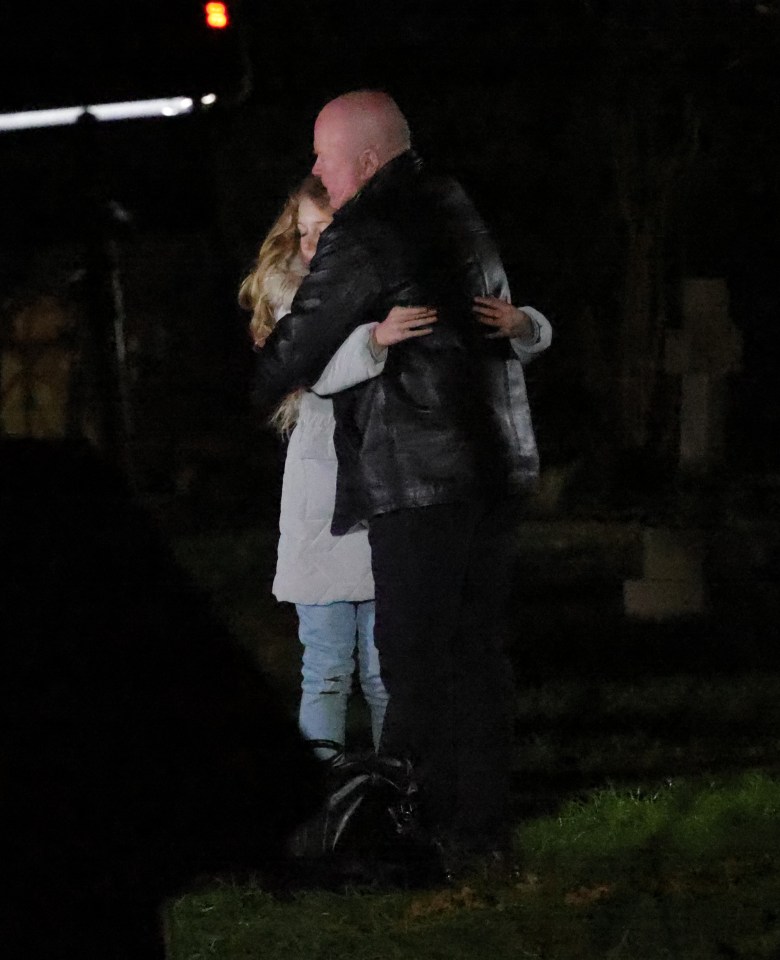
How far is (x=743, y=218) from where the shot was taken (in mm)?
20219

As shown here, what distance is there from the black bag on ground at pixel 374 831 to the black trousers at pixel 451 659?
0.07 m

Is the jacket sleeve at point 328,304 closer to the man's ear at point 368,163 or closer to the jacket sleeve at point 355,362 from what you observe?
the jacket sleeve at point 355,362

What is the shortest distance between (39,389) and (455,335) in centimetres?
1215

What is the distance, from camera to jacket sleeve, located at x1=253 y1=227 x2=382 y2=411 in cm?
443

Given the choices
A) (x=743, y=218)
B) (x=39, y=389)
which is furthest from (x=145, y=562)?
(x=743, y=218)

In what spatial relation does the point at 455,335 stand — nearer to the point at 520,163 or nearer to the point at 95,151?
the point at 95,151

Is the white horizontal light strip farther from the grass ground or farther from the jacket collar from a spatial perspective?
the jacket collar

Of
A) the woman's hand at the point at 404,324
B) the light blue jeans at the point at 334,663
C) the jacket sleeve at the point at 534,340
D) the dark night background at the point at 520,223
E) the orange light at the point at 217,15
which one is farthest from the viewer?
the dark night background at the point at 520,223

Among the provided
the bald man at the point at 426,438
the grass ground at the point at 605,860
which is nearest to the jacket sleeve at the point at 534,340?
the bald man at the point at 426,438

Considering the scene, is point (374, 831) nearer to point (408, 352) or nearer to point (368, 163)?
point (408, 352)

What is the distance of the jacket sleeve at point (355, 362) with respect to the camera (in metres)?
4.41

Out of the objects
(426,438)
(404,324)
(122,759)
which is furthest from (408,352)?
(122,759)

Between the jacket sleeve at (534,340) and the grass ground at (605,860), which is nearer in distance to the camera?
the grass ground at (605,860)

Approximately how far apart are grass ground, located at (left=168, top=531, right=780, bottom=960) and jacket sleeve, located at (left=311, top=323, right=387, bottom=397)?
1.27 metres
